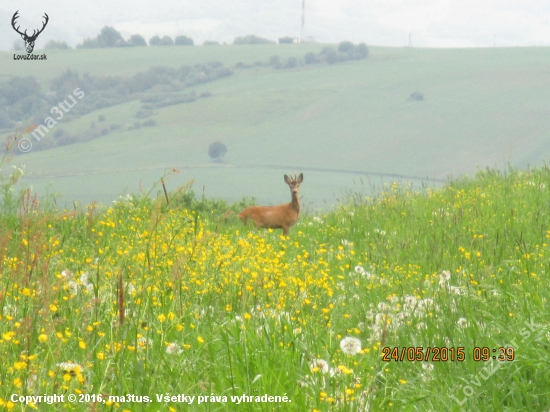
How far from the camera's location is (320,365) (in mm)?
3393

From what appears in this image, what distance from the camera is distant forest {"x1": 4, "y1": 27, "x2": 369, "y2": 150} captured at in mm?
72875

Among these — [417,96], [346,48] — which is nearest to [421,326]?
[417,96]

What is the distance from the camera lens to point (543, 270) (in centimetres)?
575

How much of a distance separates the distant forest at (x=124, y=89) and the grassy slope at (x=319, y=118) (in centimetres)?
130

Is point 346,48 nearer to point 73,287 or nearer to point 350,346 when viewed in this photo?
point 73,287

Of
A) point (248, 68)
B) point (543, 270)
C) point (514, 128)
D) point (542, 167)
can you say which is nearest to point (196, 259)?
point (543, 270)

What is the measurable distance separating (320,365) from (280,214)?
789 cm

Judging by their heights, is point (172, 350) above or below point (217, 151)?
above

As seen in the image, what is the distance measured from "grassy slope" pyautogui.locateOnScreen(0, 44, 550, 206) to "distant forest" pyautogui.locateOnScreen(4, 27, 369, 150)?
4.27 feet

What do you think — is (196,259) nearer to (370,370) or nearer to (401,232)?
(370,370)

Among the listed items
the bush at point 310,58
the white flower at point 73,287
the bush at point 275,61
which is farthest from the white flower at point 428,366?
the bush at point 310,58

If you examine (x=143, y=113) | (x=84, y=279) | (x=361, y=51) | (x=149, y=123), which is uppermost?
(x=361, y=51)

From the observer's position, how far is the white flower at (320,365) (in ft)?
11.0

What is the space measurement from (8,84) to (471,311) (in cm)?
7938
